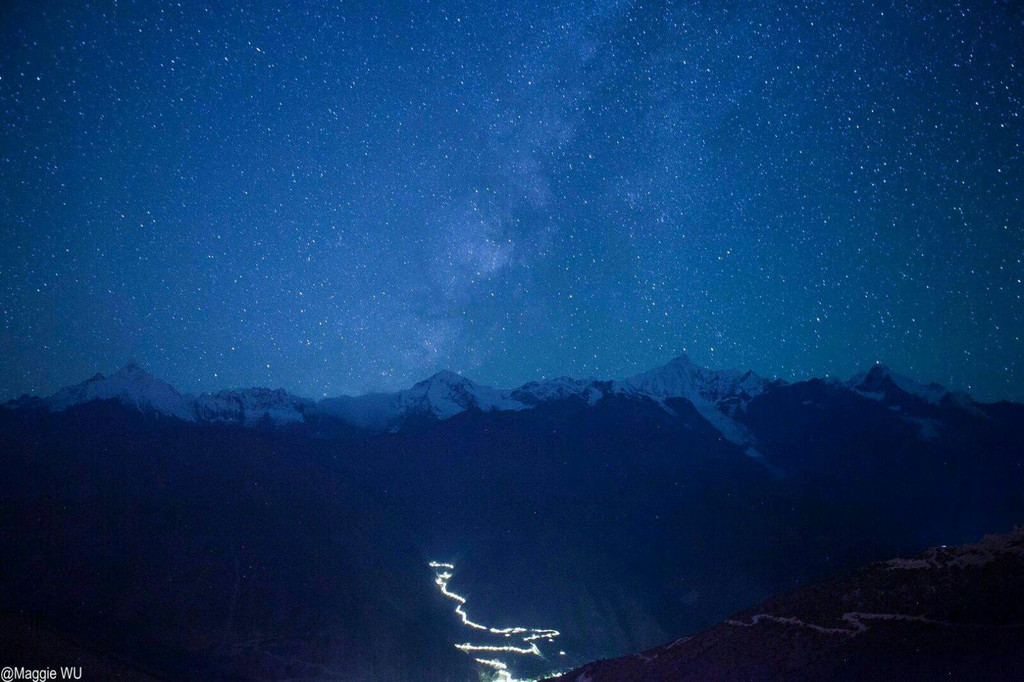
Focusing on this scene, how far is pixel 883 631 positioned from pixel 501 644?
54990 mm

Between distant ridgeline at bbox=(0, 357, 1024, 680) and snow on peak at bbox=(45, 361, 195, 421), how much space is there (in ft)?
2.24

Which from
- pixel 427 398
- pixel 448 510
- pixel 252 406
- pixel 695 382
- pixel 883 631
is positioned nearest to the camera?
pixel 883 631

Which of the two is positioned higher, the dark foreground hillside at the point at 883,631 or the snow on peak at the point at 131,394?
the snow on peak at the point at 131,394

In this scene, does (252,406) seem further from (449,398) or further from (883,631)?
(883,631)

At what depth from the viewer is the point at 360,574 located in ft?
224

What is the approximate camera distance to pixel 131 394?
124m

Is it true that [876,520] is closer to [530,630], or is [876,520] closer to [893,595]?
[530,630]

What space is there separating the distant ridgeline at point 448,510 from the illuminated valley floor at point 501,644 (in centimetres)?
54

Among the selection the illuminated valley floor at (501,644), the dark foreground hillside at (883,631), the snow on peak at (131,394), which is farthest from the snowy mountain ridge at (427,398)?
the dark foreground hillside at (883,631)

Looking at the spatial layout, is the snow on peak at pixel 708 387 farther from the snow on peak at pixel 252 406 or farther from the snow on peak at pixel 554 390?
the snow on peak at pixel 252 406

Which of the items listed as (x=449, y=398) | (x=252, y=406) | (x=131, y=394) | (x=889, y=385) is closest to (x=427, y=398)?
(x=449, y=398)

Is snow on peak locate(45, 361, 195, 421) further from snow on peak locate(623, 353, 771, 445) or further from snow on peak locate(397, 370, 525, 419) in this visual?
snow on peak locate(623, 353, 771, 445)

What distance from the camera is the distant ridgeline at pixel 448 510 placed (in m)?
54.2

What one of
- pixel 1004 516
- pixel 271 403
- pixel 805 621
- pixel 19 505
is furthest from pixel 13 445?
pixel 1004 516
